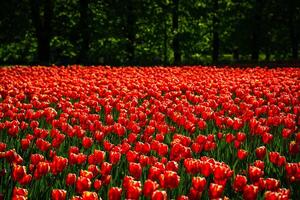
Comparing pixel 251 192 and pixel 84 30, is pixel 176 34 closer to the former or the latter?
pixel 84 30

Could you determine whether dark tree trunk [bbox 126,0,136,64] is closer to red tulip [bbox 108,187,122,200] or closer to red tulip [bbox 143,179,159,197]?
red tulip [bbox 143,179,159,197]

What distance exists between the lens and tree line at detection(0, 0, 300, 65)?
31969 millimetres

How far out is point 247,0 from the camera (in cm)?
3953

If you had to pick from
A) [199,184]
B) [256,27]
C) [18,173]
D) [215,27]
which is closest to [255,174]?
[199,184]

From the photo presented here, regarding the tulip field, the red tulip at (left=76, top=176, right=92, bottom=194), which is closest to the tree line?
the tulip field

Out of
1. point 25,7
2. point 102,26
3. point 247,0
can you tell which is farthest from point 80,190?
point 247,0

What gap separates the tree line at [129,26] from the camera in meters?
32.0

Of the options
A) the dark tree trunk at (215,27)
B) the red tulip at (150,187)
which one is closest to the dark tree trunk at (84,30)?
the dark tree trunk at (215,27)

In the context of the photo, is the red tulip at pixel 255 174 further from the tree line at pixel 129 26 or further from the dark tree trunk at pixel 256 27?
the dark tree trunk at pixel 256 27

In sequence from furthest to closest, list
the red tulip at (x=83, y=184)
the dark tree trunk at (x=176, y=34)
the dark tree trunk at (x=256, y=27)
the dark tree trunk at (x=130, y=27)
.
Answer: the dark tree trunk at (x=256, y=27)
the dark tree trunk at (x=176, y=34)
the dark tree trunk at (x=130, y=27)
the red tulip at (x=83, y=184)

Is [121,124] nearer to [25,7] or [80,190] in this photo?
[80,190]

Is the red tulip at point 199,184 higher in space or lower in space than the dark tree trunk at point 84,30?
lower

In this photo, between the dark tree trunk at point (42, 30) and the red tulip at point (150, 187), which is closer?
the red tulip at point (150, 187)

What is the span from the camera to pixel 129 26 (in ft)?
111
